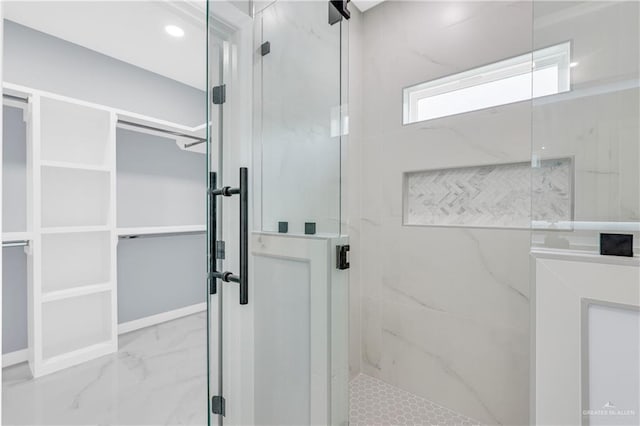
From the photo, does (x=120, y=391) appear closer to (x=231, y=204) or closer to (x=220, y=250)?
(x=220, y=250)

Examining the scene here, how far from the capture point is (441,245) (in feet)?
5.38

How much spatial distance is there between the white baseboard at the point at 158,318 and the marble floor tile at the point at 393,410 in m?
2.07

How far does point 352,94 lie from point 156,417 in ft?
7.21

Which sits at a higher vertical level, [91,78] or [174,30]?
[174,30]

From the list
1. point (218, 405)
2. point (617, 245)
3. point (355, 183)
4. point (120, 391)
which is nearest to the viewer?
point (617, 245)

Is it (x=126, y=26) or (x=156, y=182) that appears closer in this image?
(x=126, y=26)

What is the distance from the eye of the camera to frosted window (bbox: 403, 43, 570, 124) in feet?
4.79

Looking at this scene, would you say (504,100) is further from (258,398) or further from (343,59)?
(258,398)

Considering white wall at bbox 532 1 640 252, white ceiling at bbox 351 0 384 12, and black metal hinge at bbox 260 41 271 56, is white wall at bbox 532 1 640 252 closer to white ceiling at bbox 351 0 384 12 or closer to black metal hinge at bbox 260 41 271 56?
black metal hinge at bbox 260 41 271 56

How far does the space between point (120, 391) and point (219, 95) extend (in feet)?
5.95

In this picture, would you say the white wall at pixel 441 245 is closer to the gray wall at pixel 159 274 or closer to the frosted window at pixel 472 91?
the frosted window at pixel 472 91

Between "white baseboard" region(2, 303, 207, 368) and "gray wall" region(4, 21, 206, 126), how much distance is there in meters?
1.94

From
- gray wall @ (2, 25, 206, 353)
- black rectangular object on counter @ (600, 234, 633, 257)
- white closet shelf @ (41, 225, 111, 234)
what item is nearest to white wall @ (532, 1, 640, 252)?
black rectangular object on counter @ (600, 234, 633, 257)

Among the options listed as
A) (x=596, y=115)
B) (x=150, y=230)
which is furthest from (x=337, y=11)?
(x=150, y=230)
